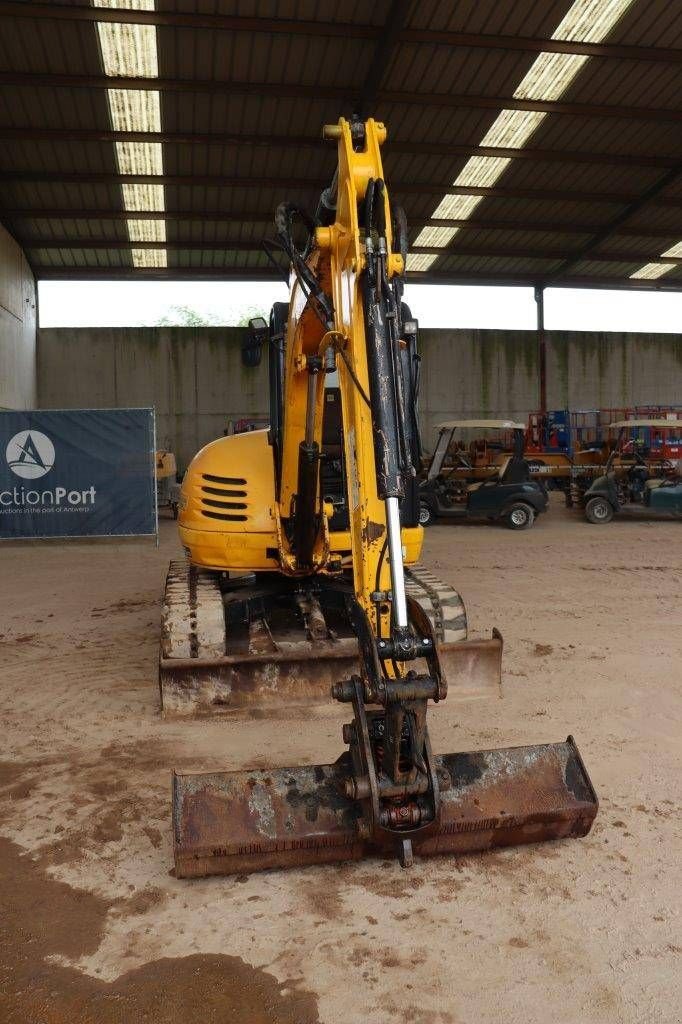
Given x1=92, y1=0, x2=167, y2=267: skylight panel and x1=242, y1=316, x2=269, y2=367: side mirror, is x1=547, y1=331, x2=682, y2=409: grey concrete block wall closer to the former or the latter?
x1=92, y1=0, x2=167, y2=267: skylight panel

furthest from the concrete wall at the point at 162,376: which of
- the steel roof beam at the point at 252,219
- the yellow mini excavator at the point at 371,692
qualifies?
the yellow mini excavator at the point at 371,692

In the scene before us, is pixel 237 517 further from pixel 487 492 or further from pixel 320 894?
pixel 487 492

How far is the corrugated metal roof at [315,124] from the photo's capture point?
40.9 feet

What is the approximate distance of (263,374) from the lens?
939 inches

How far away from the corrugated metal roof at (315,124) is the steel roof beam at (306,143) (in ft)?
0.13

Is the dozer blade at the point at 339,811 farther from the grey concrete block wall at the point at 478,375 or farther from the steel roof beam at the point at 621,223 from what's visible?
the grey concrete block wall at the point at 478,375

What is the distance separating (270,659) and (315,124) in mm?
13414

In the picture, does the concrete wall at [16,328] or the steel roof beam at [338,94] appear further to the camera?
the concrete wall at [16,328]

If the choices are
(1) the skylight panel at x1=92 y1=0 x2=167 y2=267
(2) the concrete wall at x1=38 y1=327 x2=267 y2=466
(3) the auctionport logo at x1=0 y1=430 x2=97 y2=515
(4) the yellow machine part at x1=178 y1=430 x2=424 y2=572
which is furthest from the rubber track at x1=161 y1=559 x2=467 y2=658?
(2) the concrete wall at x1=38 y1=327 x2=267 y2=466

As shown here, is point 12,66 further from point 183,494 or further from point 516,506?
point 516,506

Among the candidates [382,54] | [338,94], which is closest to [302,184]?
[338,94]

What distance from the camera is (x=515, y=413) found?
2488 cm

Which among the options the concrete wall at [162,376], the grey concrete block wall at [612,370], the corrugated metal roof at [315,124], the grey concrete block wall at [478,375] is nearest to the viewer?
the corrugated metal roof at [315,124]

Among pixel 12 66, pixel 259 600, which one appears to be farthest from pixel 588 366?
pixel 259 600
